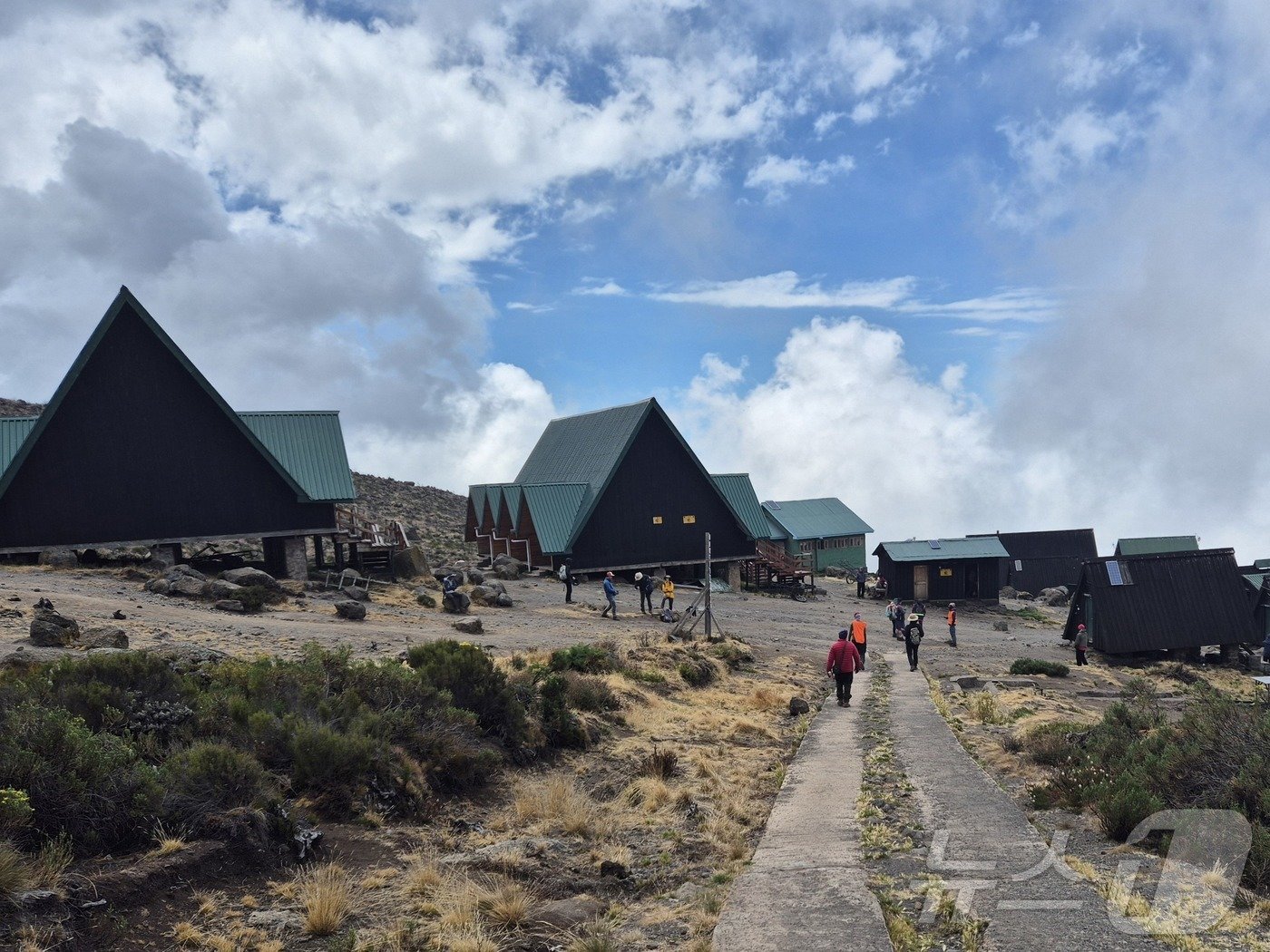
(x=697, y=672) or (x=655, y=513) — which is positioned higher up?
(x=655, y=513)

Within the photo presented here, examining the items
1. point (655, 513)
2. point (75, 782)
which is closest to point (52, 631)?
point (75, 782)

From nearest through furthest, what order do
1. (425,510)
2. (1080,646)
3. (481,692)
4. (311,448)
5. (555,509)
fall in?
1. (481,692)
2. (1080,646)
3. (311,448)
4. (555,509)
5. (425,510)

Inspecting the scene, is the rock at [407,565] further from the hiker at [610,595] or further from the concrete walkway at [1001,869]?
the concrete walkway at [1001,869]

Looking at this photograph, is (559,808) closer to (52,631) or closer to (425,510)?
(52,631)

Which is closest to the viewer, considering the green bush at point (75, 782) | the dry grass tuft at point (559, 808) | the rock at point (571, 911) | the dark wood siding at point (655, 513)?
the rock at point (571, 911)

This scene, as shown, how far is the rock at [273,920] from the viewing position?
25.3ft

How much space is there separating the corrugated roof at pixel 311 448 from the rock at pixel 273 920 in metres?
30.1

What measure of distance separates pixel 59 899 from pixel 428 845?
11.3ft

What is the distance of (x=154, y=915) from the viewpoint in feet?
25.0

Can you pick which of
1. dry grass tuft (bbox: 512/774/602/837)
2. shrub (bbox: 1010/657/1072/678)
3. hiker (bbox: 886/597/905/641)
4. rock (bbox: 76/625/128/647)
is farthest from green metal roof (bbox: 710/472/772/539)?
dry grass tuft (bbox: 512/774/602/837)

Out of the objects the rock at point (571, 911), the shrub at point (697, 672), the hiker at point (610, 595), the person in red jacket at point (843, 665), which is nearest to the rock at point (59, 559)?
the hiker at point (610, 595)

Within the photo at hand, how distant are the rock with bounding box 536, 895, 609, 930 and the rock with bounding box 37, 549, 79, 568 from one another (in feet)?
95.5

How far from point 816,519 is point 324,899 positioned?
2697 inches

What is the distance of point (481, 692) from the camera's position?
14.1 m
